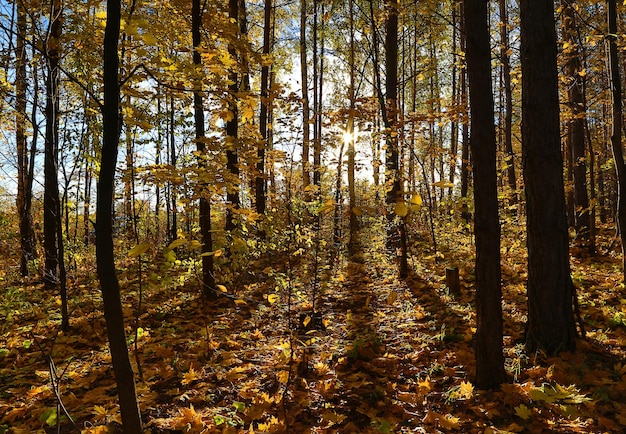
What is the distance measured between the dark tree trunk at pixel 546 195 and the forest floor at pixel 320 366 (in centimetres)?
31

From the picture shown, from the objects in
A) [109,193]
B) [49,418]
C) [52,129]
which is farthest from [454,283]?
[52,129]

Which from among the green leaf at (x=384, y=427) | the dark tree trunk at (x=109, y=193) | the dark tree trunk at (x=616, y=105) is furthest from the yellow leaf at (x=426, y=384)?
the dark tree trunk at (x=616, y=105)

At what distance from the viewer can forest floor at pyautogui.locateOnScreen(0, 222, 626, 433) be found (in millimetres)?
2959

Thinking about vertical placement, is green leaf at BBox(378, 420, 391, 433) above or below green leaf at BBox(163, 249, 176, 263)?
below

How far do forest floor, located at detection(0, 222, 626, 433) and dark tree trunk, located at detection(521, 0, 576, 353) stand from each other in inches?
12.3

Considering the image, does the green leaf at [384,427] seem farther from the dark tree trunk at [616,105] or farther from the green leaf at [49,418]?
the dark tree trunk at [616,105]

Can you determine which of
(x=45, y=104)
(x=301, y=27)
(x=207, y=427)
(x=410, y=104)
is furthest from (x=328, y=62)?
(x=207, y=427)

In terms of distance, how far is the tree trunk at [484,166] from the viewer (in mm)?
3080

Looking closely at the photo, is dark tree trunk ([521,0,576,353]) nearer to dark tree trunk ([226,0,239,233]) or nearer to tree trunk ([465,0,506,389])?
tree trunk ([465,0,506,389])

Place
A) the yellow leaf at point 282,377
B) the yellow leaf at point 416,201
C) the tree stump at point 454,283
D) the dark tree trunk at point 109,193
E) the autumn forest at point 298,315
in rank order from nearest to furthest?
the yellow leaf at point 416,201 < the dark tree trunk at point 109,193 < the autumn forest at point 298,315 < the yellow leaf at point 282,377 < the tree stump at point 454,283

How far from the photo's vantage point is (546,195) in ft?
12.8

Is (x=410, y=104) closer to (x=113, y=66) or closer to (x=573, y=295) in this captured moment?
(x=573, y=295)

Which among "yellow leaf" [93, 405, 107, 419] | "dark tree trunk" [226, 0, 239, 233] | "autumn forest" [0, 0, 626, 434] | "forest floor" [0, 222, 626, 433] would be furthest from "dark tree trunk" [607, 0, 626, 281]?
"yellow leaf" [93, 405, 107, 419]

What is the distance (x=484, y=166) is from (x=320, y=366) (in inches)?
101
